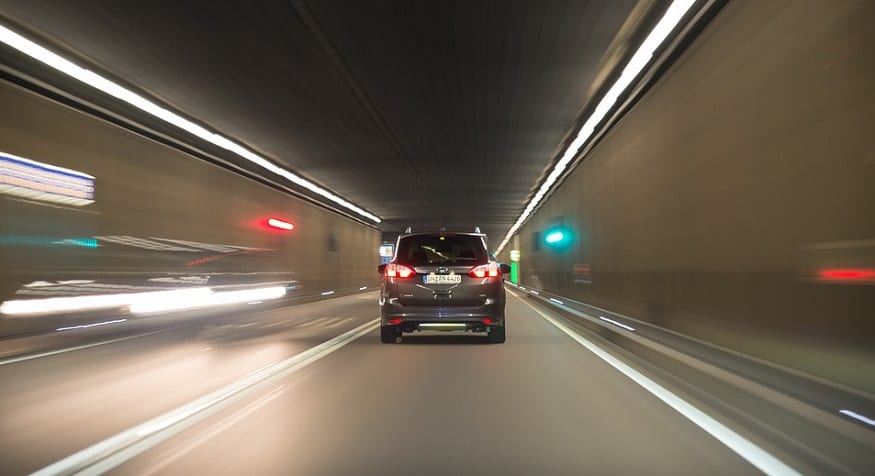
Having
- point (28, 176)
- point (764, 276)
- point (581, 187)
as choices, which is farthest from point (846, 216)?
point (581, 187)

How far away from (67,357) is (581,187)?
15.1 meters

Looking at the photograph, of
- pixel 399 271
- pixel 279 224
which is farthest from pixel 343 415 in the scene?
pixel 279 224

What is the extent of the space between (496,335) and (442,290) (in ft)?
4.77

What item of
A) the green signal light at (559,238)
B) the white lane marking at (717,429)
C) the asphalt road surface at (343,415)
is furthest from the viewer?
the green signal light at (559,238)

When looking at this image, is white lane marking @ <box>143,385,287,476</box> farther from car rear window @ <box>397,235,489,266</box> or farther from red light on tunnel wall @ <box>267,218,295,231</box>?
red light on tunnel wall @ <box>267,218,295,231</box>

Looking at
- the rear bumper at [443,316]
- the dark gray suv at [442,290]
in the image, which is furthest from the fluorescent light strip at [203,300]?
the rear bumper at [443,316]

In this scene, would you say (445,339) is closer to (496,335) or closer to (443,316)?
(496,335)

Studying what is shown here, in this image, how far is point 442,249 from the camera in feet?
35.2

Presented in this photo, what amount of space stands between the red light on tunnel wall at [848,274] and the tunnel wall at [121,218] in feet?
37.5

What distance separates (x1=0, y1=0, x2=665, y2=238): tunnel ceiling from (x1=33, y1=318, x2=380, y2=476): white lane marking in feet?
16.3

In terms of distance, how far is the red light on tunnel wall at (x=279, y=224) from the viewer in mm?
24195

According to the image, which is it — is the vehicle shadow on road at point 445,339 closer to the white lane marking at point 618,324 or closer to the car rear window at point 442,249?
the car rear window at point 442,249

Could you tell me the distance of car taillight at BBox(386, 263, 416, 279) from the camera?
1005cm

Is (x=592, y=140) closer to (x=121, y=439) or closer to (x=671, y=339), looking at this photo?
(x=671, y=339)
